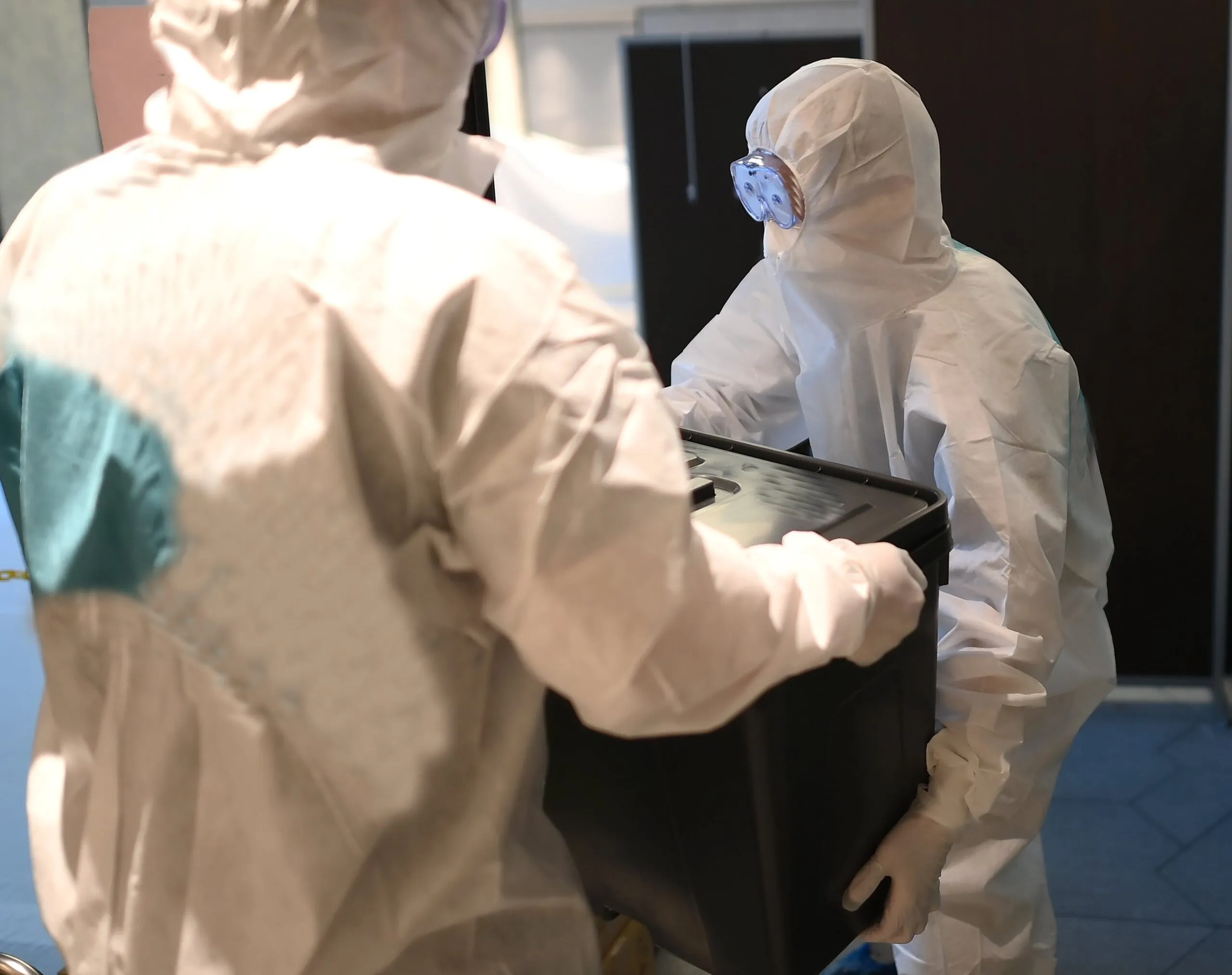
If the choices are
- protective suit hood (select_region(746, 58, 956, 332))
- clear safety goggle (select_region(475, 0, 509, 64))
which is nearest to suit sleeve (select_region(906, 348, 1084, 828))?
protective suit hood (select_region(746, 58, 956, 332))

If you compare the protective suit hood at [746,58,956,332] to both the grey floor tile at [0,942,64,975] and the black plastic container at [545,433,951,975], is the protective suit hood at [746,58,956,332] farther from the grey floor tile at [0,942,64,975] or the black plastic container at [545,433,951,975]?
the grey floor tile at [0,942,64,975]

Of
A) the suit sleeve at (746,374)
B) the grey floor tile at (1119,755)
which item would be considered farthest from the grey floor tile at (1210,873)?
the suit sleeve at (746,374)

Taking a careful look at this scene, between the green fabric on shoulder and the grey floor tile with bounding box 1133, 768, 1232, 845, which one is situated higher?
the green fabric on shoulder

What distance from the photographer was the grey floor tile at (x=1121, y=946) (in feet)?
6.04

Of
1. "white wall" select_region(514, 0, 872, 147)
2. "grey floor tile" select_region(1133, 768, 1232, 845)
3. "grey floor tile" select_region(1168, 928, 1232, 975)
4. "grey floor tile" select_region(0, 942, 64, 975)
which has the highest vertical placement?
"white wall" select_region(514, 0, 872, 147)

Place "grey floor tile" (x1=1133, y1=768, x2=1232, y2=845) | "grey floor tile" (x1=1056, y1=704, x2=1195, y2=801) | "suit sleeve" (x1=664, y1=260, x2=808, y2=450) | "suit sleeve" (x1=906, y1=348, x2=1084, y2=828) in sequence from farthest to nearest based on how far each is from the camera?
"grey floor tile" (x1=1056, y1=704, x2=1195, y2=801)
"grey floor tile" (x1=1133, y1=768, x2=1232, y2=845)
"suit sleeve" (x1=664, y1=260, x2=808, y2=450)
"suit sleeve" (x1=906, y1=348, x2=1084, y2=828)

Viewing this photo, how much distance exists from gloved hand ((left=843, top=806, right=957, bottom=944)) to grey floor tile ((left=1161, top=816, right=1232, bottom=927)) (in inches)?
45.6

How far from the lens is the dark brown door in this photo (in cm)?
217

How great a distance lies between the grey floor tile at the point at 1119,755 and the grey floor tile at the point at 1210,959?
41cm

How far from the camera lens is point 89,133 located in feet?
5.42

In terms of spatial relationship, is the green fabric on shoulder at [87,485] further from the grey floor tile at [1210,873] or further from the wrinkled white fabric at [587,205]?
the grey floor tile at [1210,873]

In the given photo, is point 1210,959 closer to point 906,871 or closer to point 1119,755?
point 1119,755

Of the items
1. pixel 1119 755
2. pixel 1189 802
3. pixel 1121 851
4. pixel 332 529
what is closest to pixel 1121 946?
pixel 1121 851

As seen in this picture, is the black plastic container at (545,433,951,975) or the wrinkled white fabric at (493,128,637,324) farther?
the wrinkled white fabric at (493,128,637,324)
